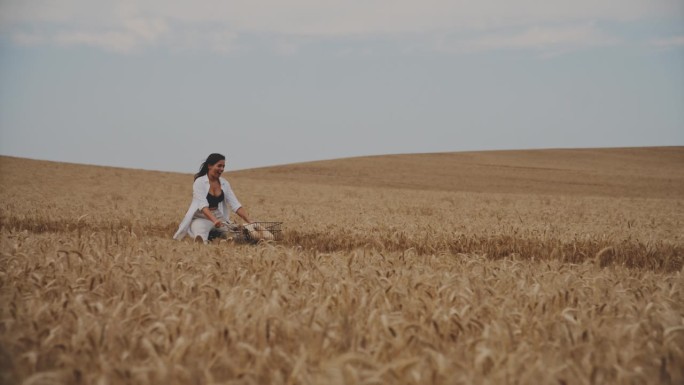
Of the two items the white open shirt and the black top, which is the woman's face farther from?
the black top

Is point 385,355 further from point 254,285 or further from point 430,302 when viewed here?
point 254,285

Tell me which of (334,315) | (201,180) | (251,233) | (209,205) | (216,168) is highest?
(216,168)

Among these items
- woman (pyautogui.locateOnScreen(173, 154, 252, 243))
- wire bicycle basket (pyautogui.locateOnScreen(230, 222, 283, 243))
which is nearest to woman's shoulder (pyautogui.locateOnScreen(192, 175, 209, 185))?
woman (pyautogui.locateOnScreen(173, 154, 252, 243))

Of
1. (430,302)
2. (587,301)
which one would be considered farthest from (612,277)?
(430,302)

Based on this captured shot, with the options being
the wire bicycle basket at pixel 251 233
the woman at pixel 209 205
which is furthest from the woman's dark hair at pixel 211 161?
the wire bicycle basket at pixel 251 233

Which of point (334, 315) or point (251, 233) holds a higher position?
point (251, 233)

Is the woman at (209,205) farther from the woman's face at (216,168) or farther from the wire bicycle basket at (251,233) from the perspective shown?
the wire bicycle basket at (251,233)

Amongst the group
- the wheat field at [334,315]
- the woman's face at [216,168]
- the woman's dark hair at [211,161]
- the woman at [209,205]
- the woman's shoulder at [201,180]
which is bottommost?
the wheat field at [334,315]

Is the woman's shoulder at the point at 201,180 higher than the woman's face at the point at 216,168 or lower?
lower

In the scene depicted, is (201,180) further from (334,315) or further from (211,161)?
(334,315)

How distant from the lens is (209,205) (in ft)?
32.1

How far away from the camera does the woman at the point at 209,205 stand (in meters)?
9.41

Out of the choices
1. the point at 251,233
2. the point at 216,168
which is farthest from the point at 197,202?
the point at 251,233

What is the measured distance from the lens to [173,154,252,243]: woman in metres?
9.41
